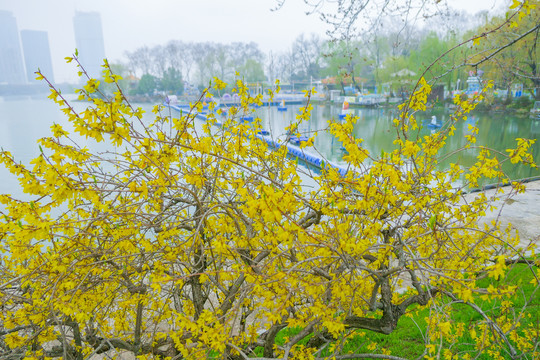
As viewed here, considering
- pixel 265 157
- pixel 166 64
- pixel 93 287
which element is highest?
pixel 166 64

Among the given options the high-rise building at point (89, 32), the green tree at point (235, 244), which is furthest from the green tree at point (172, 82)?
the green tree at point (235, 244)

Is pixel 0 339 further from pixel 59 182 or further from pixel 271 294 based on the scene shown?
pixel 271 294

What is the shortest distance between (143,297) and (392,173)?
5.65ft

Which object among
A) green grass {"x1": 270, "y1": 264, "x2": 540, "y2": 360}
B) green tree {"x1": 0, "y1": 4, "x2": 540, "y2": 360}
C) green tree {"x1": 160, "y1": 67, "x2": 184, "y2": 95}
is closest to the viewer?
green tree {"x1": 0, "y1": 4, "x2": 540, "y2": 360}

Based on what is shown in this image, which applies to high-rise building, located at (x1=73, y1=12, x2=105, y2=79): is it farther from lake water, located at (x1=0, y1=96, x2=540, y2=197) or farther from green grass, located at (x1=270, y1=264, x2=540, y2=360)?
green grass, located at (x1=270, y1=264, x2=540, y2=360)

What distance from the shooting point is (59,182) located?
4.92 ft

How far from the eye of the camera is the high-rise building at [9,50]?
34594 mm

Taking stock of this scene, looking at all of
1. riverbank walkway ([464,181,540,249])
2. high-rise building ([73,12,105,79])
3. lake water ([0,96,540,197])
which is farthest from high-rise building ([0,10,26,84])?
riverbank walkway ([464,181,540,249])

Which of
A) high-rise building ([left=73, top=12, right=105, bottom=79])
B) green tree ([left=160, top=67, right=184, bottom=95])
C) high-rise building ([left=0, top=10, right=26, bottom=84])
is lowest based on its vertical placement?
green tree ([left=160, top=67, right=184, bottom=95])

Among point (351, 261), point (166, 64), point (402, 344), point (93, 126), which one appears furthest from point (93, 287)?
point (166, 64)

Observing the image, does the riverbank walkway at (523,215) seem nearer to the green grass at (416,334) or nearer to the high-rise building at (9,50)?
the green grass at (416,334)

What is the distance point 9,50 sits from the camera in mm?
34812

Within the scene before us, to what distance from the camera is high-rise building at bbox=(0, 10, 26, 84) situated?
34.6 metres

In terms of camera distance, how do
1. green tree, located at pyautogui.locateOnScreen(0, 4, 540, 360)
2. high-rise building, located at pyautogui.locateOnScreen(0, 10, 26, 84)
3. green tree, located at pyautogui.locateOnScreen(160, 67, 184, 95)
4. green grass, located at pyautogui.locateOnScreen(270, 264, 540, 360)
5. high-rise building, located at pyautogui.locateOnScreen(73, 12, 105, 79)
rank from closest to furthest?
green tree, located at pyautogui.locateOnScreen(0, 4, 540, 360) → green grass, located at pyautogui.locateOnScreen(270, 264, 540, 360) → high-rise building, located at pyautogui.locateOnScreen(0, 10, 26, 84) → green tree, located at pyautogui.locateOnScreen(160, 67, 184, 95) → high-rise building, located at pyautogui.locateOnScreen(73, 12, 105, 79)
